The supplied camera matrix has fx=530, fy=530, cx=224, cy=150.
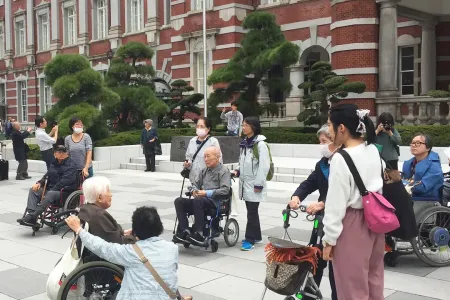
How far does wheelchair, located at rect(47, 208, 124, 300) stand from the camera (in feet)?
13.0

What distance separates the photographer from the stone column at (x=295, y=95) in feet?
72.2

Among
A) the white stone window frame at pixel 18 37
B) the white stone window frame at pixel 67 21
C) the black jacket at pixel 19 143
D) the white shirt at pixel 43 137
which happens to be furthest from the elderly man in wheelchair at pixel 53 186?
the white stone window frame at pixel 18 37

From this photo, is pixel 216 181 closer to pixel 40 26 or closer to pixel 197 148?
pixel 197 148

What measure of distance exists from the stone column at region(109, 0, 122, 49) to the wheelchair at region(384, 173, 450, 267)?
27.1m

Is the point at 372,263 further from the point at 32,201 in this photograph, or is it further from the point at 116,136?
the point at 116,136

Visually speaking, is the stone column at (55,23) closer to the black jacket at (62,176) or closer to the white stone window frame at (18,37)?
the white stone window frame at (18,37)

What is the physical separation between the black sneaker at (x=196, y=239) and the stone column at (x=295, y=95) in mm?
16243

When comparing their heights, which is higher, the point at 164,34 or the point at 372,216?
the point at 164,34

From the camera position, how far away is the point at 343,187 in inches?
131

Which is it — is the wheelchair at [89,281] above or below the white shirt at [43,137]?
below

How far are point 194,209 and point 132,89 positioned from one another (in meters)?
15.8

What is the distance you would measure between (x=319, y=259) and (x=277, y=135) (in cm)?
1453

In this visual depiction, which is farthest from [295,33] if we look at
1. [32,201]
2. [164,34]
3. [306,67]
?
[32,201]

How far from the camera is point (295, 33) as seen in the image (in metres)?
22.5
